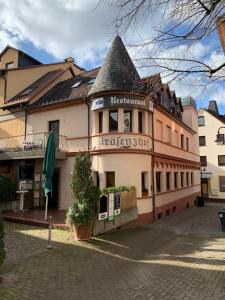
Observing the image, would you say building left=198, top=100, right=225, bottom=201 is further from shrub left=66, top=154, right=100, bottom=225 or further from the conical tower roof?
shrub left=66, top=154, right=100, bottom=225

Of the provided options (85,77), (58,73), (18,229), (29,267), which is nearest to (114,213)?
(18,229)

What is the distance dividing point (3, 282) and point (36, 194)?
38.3 feet

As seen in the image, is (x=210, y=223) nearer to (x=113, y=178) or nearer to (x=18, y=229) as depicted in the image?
(x=113, y=178)

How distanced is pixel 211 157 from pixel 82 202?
110 ft

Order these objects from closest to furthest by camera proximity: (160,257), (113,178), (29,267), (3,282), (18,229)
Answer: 1. (3,282)
2. (29,267)
3. (160,257)
4. (18,229)
5. (113,178)

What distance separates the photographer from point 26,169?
1991 cm

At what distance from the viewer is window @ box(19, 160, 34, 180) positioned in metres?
19.7

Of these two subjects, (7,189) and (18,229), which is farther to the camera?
(7,189)

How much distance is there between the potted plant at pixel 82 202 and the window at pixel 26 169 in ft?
28.7

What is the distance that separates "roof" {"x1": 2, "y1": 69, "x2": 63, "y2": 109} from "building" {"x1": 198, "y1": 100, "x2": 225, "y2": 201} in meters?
24.7

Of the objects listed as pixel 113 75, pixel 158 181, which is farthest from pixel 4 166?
pixel 158 181

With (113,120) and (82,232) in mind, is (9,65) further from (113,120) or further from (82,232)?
(82,232)

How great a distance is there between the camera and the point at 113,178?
16.1m

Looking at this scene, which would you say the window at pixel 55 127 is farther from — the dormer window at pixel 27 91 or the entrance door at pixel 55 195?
the dormer window at pixel 27 91
